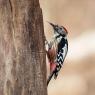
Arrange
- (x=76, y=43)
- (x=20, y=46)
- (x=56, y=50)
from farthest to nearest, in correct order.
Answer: (x=76, y=43)
(x=56, y=50)
(x=20, y=46)

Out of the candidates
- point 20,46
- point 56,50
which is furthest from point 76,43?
point 20,46

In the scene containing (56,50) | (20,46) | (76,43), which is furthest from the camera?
(76,43)

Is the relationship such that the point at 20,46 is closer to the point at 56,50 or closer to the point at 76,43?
the point at 56,50

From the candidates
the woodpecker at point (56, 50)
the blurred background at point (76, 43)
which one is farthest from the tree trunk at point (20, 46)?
the blurred background at point (76, 43)

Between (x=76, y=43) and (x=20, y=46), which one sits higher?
(x=20, y=46)

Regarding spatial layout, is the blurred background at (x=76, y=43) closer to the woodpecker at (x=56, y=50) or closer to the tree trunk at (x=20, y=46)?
the woodpecker at (x=56, y=50)

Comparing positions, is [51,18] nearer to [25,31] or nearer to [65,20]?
[65,20]
